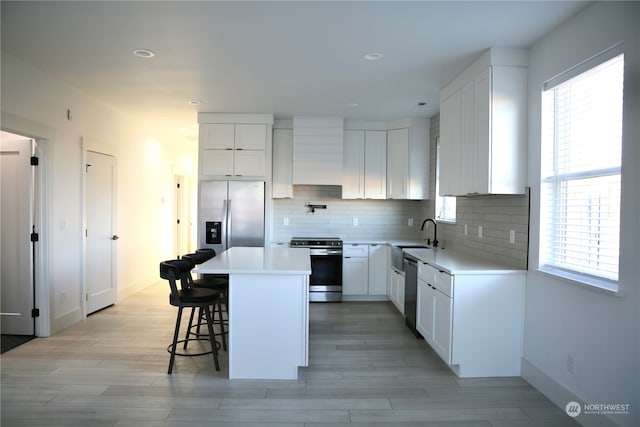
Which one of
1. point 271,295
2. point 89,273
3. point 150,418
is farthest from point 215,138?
point 150,418

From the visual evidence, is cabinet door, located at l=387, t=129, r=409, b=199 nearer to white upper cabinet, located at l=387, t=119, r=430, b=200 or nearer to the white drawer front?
white upper cabinet, located at l=387, t=119, r=430, b=200

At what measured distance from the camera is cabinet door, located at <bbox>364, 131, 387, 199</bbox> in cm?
594

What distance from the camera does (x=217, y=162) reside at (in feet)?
18.1

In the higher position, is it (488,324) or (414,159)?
(414,159)

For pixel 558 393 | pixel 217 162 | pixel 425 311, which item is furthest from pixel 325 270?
pixel 558 393

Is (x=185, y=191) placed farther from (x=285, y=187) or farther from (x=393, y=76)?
(x=393, y=76)

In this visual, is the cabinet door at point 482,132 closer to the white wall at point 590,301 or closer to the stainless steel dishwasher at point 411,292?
the white wall at point 590,301

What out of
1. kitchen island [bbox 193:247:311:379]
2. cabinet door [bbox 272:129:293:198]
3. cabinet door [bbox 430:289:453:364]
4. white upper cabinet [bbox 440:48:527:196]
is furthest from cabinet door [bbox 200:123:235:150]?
cabinet door [bbox 430:289:453:364]

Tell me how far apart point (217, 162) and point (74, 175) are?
5.71 feet

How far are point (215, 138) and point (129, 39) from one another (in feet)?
8.11

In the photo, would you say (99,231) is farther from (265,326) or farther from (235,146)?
(265,326)

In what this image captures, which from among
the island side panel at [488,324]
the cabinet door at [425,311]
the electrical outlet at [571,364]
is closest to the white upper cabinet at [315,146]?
the cabinet door at [425,311]

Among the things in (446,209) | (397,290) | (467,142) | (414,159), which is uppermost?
(414,159)

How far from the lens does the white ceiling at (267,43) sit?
2596mm
